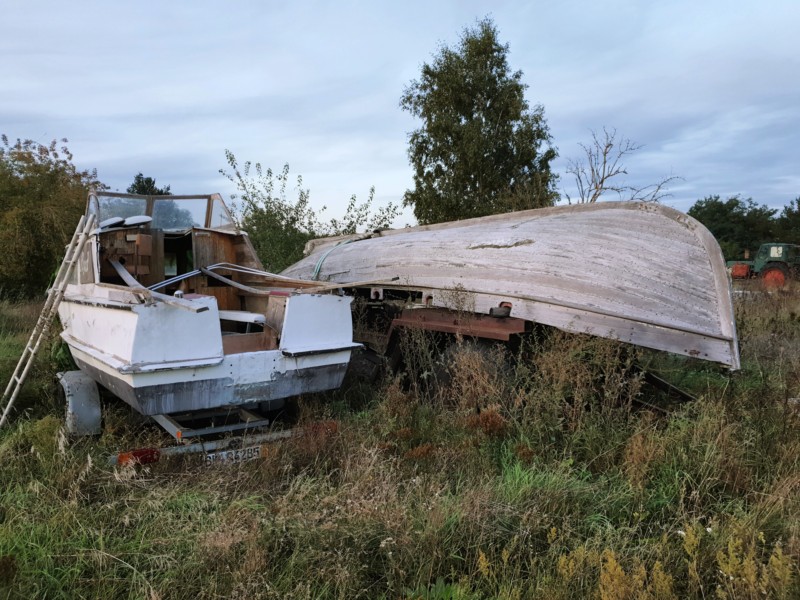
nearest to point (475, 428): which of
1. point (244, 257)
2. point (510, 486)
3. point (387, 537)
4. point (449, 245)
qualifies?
point (510, 486)

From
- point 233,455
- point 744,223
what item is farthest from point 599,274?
point 744,223

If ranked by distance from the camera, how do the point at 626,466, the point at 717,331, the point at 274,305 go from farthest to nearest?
1. the point at 274,305
2. the point at 717,331
3. the point at 626,466

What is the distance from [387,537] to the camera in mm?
2957

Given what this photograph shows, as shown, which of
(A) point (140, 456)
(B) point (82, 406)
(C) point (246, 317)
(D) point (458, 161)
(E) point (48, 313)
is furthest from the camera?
(D) point (458, 161)

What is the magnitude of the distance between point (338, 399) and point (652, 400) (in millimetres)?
3204

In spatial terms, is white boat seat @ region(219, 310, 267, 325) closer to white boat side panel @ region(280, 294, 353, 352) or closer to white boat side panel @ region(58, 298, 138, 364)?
white boat side panel @ region(280, 294, 353, 352)

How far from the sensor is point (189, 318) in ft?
13.6

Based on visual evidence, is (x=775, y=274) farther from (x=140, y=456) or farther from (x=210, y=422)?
(x=140, y=456)

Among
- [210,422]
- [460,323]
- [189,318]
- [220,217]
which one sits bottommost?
[210,422]

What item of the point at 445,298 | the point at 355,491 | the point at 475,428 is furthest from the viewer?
the point at 445,298

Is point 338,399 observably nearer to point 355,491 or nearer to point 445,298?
point 445,298

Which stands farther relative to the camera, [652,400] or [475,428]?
[652,400]

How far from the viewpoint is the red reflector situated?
148 inches

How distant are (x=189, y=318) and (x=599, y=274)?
139 inches
